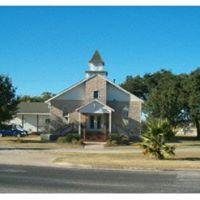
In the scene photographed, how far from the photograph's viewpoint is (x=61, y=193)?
49.1 ft

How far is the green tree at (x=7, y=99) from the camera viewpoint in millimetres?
51062

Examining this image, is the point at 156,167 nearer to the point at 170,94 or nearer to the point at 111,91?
the point at 111,91

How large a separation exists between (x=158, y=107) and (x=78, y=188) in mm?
47988

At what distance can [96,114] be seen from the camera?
53.3 meters

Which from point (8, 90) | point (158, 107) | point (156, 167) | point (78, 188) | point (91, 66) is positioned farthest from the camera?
point (158, 107)

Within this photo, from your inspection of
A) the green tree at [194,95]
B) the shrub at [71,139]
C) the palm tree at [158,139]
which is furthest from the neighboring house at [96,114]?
the palm tree at [158,139]

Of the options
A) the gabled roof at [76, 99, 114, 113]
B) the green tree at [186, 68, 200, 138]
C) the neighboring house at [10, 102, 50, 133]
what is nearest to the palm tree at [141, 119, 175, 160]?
the gabled roof at [76, 99, 114, 113]

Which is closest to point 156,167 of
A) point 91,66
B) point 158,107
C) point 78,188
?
point 78,188

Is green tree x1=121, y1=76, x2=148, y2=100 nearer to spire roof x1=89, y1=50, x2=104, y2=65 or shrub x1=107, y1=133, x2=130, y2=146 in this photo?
spire roof x1=89, y1=50, x2=104, y2=65

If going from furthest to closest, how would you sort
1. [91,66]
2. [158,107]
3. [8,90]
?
[158,107] → [91,66] → [8,90]

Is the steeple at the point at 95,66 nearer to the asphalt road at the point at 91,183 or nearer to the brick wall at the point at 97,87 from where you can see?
the brick wall at the point at 97,87

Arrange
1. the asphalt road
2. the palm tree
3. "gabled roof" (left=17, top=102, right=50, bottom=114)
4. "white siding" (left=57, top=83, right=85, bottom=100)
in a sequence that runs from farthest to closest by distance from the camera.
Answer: "gabled roof" (left=17, top=102, right=50, bottom=114), "white siding" (left=57, top=83, right=85, bottom=100), the palm tree, the asphalt road

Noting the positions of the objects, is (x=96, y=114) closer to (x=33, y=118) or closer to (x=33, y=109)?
(x=33, y=118)

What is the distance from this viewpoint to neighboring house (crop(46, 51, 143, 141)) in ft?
176
